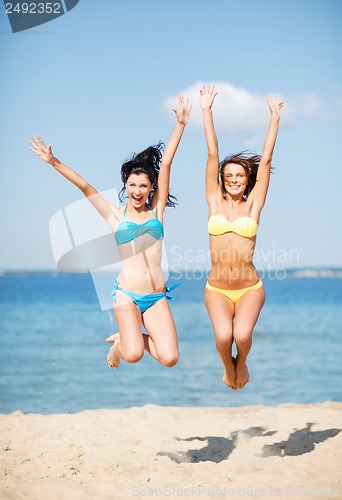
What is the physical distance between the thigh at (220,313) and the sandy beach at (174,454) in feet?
5.23

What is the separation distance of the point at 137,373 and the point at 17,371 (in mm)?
3180

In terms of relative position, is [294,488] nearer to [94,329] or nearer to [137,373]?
[137,373]

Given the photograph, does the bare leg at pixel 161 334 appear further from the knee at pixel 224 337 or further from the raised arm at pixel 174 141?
the raised arm at pixel 174 141

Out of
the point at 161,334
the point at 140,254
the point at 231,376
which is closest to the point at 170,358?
the point at 161,334

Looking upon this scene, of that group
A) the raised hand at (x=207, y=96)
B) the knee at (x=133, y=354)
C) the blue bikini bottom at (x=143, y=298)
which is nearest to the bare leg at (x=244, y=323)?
the blue bikini bottom at (x=143, y=298)

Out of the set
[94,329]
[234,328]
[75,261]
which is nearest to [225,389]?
[75,261]

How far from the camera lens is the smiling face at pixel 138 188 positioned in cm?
710

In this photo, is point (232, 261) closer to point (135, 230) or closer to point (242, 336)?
point (242, 336)

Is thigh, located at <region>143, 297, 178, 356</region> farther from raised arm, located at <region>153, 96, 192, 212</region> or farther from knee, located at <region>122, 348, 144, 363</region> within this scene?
raised arm, located at <region>153, 96, 192, 212</region>

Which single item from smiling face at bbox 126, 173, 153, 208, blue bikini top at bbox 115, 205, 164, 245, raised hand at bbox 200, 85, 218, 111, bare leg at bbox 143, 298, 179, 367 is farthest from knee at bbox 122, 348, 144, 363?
raised hand at bbox 200, 85, 218, 111

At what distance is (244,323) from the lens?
6941 millimetres

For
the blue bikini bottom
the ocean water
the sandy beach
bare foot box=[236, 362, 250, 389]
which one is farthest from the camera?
the ocean water

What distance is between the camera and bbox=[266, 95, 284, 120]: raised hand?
714 centimetres

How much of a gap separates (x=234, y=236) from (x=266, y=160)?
2.79ft
